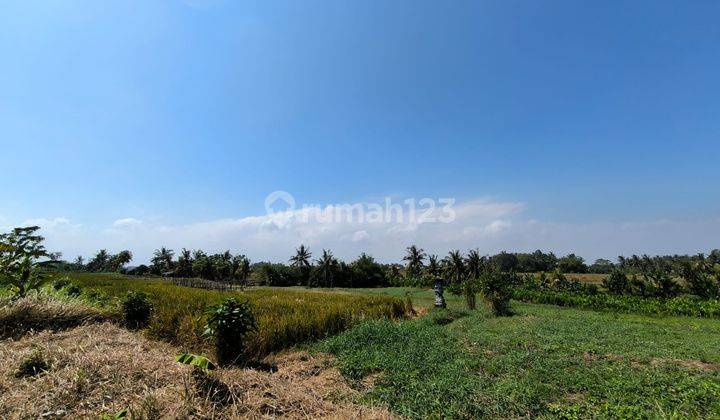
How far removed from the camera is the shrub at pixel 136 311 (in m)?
8.48

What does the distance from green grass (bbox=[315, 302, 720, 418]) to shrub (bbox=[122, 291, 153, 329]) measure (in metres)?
4.94

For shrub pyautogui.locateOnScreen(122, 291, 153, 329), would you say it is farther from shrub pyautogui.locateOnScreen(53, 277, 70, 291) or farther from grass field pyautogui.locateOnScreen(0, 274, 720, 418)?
shrub pyautogui.locateOnScreen(53, 277, 70, 291)

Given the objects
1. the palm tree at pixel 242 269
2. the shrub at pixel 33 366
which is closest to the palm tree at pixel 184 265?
the palm tree at pixel 242 269

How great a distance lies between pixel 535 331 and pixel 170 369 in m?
11.0

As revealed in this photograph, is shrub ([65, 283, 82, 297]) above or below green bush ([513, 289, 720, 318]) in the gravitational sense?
above

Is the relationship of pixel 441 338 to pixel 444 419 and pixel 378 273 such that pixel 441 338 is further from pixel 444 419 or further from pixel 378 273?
pixel 378 273

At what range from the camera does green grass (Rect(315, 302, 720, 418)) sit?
4609 millimetres

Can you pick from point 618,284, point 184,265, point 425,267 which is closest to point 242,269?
point 184,265

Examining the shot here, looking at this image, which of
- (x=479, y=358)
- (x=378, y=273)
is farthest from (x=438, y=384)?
(x=378, y=273)

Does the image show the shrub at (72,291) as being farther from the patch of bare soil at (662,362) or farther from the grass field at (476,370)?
the patch of bare soil at (662,362)

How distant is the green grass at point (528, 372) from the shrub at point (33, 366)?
439cm

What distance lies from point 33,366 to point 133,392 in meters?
1.62

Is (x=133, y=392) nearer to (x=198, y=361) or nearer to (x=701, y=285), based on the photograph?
(x=198, y=361)

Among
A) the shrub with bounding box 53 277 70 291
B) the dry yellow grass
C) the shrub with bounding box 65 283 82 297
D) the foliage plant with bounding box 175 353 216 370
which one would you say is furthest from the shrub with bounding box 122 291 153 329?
the shrub with bounding box 53 277 70 291
